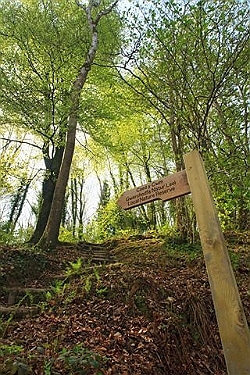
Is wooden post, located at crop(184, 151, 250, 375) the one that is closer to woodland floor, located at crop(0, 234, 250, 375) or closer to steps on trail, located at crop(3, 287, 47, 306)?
woodland floor, located at crop(0, 234, 250, 375)

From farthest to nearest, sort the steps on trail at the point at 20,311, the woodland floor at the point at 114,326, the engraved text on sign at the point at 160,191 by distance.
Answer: the steps on trail at the point at 20,311, the engraved text on sign at the point at 160,191, the woodland floor at the point at 114,326

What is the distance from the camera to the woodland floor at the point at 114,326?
9.93ft

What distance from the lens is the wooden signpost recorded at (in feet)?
7.91

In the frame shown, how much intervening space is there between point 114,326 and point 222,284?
71.4 inches

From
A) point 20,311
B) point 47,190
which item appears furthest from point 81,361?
point 47,190

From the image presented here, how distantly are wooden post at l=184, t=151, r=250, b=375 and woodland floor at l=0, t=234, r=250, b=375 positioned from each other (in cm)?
112

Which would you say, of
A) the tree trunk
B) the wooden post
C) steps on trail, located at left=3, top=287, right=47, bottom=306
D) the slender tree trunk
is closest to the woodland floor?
steps on trail, located at left=3, top=287, right=47, bottom=306

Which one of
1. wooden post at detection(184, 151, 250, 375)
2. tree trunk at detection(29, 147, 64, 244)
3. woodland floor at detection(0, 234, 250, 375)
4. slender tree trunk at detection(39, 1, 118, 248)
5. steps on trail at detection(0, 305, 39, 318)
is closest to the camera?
wooden post at detection(184, 151, 250, 375)

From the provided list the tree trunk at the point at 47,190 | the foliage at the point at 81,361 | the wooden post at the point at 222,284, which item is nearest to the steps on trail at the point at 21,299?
the foliage at the point at 81,361

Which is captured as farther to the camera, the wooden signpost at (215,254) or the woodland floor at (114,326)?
the woodland floor at (114,326)

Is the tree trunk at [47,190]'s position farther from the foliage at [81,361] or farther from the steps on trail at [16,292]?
the foliage at [81,361]

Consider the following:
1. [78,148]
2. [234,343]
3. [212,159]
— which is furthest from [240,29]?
[78,148]

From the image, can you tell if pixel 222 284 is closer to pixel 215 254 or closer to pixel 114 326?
pixel 215 254

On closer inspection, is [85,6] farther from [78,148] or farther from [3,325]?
[3,325]
